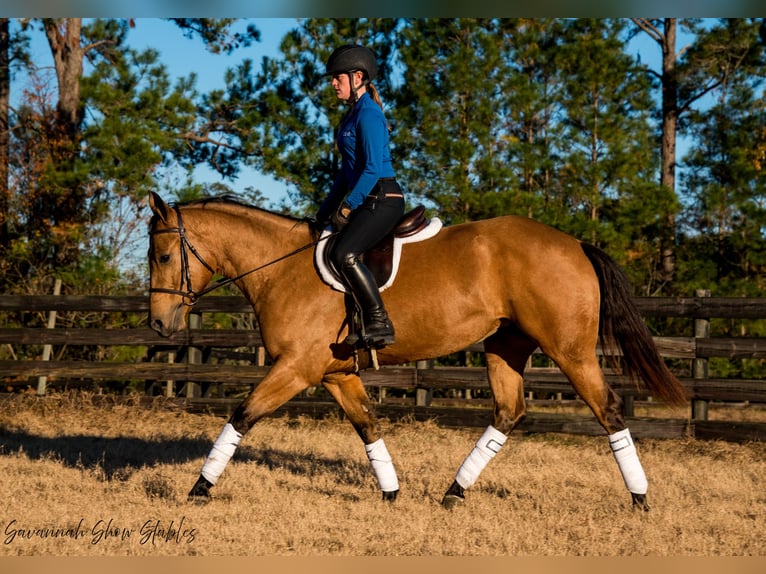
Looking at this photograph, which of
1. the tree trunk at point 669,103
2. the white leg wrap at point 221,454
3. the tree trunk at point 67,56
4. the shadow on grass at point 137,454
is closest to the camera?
the white leg wrap at point 221,454

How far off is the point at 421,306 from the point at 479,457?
1154 mm

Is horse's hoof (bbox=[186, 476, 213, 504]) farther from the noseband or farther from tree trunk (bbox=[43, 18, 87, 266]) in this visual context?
tree trunk (bbox=[43, 18, 87, 266])

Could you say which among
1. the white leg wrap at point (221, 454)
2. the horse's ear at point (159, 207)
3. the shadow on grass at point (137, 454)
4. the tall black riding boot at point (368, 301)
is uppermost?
the horse's ear at point (159, 207)

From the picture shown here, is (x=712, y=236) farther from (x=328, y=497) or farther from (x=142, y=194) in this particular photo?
(x=328, y=497)

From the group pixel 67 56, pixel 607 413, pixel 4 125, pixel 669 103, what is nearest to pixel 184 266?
pixel 607 413

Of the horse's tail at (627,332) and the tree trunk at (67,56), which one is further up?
the tree trunk at (67,56)

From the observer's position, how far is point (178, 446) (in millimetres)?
8445

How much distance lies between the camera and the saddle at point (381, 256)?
584 cm

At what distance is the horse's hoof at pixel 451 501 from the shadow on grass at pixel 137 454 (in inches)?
45.9

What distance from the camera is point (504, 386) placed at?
6.33 meters

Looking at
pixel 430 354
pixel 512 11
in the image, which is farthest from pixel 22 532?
pixel 512 11

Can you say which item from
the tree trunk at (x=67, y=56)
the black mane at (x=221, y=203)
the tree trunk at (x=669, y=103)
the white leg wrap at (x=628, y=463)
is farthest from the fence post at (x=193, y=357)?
the tree trunk at (x=669, y=103)

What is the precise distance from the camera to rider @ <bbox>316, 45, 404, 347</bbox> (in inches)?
223

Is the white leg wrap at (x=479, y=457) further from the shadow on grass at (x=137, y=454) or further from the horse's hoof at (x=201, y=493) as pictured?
the horse's hoof at (x=201, y=493)
